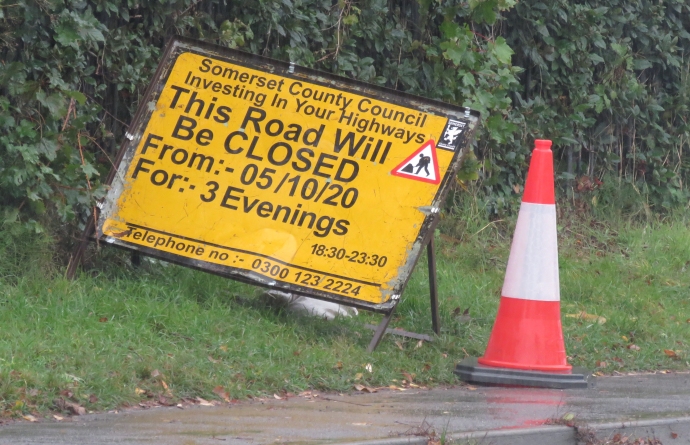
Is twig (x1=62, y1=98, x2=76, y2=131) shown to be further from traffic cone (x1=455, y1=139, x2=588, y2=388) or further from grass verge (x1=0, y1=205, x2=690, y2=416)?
traffic cone (x1=455, y1=139, x2=588, y2=388)

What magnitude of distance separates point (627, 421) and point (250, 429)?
5.24 feet

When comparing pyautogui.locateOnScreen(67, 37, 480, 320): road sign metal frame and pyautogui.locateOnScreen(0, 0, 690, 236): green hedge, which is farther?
pyautogui.locateOnScreen(0, 0, 690, 236): green hedge

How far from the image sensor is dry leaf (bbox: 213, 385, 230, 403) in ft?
16.3

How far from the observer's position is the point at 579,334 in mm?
6996

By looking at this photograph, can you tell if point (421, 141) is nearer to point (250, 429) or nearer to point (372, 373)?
point (372, 373)

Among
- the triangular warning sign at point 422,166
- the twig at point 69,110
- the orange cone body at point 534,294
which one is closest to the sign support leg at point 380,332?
the orange cone body at point 534,294

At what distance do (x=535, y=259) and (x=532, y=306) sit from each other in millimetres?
247

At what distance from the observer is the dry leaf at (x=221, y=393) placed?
4.97 meters

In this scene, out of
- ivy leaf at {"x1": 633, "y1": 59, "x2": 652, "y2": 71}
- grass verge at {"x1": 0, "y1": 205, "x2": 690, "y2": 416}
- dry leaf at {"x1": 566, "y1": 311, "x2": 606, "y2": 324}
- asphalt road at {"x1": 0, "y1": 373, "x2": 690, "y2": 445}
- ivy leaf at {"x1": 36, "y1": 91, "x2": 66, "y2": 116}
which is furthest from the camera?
ivy leaf at {"x1": 633, "y1": 59, "x2": 652, "y2": 71}

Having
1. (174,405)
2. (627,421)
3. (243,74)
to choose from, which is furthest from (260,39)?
(627,421)

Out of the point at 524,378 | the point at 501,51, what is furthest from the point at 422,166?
the point at 501,51

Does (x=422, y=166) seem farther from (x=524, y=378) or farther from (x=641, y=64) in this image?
(x=641, y=64)

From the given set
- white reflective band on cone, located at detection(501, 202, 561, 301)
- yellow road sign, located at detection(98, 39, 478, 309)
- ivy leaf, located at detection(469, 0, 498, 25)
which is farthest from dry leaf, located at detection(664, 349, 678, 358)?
ivy leaf, located at detection(469, 0, 498, 25)

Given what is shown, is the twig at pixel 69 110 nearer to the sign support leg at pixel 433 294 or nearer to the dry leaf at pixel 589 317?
the sign support leg at pixel 433 294
